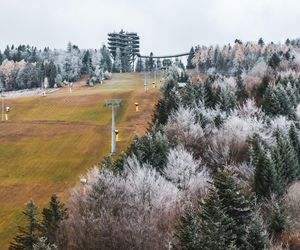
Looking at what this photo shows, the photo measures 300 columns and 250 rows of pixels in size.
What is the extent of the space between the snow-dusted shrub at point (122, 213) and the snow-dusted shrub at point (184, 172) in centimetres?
357

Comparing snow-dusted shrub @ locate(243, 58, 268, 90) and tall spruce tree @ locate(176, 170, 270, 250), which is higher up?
snow-dusted shrub @ locate(243, 58, 268, 90)

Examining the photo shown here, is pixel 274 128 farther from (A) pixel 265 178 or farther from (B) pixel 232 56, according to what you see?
(B) pixel 232 56

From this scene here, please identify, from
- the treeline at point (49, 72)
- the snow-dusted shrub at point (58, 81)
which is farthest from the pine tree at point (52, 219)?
the snow-dusted shrub at point (58, 81)

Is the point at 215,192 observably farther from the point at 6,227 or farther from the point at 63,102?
the point at 63,102

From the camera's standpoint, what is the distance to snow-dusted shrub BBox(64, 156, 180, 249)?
30.9 m

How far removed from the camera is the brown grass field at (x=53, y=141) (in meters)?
51.1

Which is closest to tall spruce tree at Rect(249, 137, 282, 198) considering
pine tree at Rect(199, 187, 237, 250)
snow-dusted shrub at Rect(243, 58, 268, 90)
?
pine tree at Rect(199, 187, 237, 250)

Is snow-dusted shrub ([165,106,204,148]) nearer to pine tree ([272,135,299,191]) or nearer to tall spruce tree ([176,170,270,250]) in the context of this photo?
pine tree ([272,135,299,191])

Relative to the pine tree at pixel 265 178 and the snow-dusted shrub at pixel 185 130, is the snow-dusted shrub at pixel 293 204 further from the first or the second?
the snow-dusted shrub at pixel 185 130

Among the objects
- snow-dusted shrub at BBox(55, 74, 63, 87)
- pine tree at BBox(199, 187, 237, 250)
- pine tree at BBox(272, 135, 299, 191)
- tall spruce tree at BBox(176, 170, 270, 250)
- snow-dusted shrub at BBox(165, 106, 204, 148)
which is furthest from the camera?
snow-dusted shrub at BBox(55, 74, 63, 87)

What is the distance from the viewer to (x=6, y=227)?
43.3 m

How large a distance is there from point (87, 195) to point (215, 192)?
12.7 metres

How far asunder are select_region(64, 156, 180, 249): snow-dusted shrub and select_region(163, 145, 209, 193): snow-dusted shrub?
11.7ft

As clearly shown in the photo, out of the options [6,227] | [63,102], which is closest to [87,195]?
[6,227]
